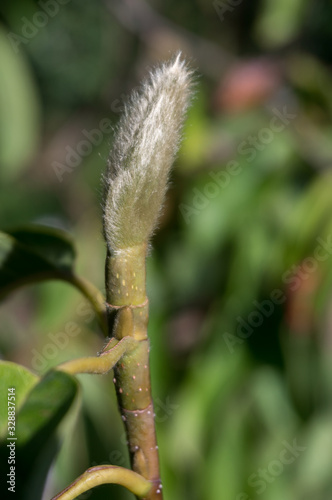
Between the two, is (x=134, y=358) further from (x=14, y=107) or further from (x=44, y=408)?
(x=14, y=107)

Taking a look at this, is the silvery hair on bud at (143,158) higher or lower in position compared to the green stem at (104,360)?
higher

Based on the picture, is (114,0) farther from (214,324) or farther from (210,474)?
(210,474)

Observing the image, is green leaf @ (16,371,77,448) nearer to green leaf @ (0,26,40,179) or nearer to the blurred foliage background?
the blurred foliage background

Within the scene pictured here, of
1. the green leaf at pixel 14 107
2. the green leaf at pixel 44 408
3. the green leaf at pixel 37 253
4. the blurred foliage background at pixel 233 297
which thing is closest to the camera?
the green leaf at pixel 44 408

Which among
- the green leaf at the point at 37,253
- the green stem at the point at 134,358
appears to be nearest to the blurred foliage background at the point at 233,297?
the green leaf at the point at 37,253

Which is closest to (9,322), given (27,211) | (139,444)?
(27,211)

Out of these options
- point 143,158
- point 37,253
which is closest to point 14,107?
point 37,253

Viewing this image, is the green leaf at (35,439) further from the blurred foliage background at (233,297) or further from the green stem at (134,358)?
the blurred foliage background at (233,297)

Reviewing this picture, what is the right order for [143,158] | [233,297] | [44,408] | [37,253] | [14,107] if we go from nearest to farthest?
[143,158] < [44,408] < [37,253] < [233,297] < [14,107]
